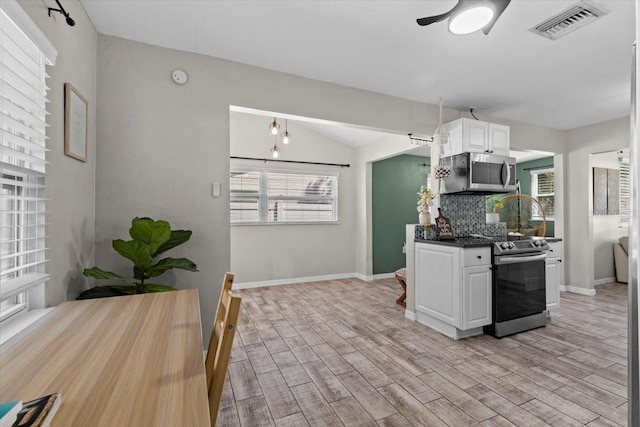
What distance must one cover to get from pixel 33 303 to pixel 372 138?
467cm

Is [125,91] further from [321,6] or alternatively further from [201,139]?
[321,6]

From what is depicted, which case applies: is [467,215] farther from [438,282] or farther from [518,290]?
[438,282]

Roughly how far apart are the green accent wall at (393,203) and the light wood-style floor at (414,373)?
85.8 inches

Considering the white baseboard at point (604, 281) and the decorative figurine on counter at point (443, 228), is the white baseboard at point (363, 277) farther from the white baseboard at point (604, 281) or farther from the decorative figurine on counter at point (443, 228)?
the white baseboard at point (604, 281)

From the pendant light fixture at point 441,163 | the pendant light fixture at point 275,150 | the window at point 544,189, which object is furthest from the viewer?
the window at point 544,189

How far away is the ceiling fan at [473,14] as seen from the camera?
154 cm

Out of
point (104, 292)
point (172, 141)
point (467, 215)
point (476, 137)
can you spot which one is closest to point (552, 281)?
point (467, 215)

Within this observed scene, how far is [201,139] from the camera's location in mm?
2596

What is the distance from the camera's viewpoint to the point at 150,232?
2041 mm

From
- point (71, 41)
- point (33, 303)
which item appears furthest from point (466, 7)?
point (33, 303)

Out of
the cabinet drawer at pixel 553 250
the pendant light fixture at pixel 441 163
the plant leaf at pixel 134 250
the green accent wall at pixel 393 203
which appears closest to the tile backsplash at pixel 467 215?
the pendant light fixture at pixel 441 163

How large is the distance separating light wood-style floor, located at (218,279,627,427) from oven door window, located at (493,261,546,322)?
9.4 inches

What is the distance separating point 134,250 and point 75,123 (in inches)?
33.7

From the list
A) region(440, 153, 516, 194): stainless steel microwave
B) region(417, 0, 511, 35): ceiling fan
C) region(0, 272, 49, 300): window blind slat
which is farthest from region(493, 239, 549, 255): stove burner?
region(0, 272, 49, 300): window blind slat
